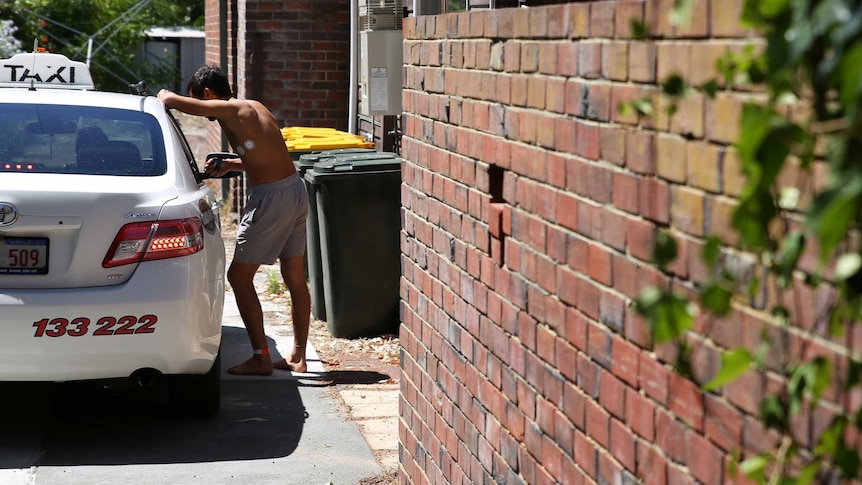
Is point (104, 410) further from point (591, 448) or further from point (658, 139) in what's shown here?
point (658, 139)

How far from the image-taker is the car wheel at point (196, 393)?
19.9 feet

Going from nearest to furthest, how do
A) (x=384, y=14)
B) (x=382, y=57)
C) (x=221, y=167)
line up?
(x=221, y=167) → (x=382, y=57) → (x=384, y=14)

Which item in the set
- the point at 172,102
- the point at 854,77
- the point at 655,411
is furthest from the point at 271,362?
the point at 854,77

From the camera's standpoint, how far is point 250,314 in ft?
23.5

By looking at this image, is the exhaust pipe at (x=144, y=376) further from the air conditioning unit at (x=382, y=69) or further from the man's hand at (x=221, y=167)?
the air conditioning unit at (x=382, y=69)

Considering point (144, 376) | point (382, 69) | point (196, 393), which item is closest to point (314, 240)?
point (382, 69)

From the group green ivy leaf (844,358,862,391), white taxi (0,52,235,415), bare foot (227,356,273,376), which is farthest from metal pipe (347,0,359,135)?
green ivy leaf (844,358,862,391)

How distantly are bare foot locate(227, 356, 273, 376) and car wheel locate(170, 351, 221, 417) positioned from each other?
1000mm

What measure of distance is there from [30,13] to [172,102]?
14.5m

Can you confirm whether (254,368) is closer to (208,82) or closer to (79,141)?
(208,82)

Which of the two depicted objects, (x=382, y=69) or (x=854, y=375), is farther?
(x=382, y=69)

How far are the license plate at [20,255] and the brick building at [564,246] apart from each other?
5.58 ft

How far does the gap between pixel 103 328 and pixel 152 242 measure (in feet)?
1.42

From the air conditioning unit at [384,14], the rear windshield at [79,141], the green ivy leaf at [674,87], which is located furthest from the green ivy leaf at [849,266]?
the air conditioning unit at [384,14]
